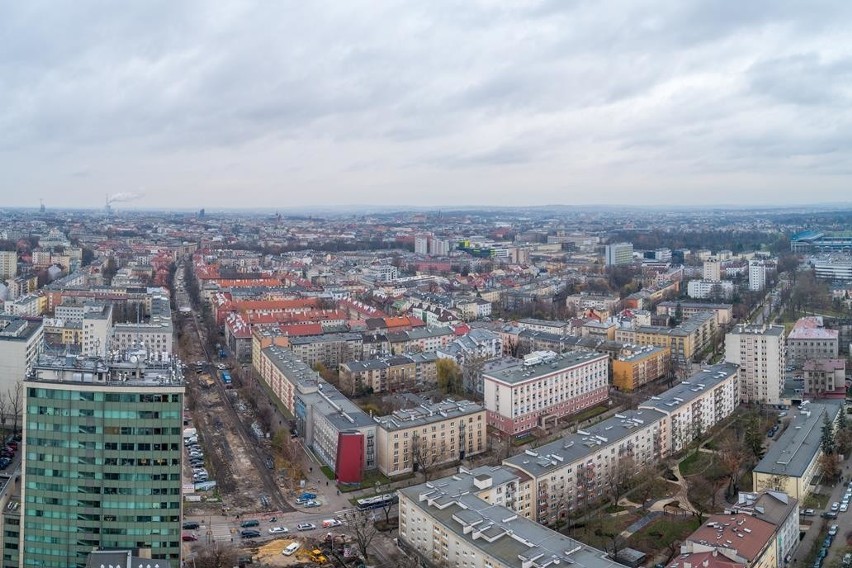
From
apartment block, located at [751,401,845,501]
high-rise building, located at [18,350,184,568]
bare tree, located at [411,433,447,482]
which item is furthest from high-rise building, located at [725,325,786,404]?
high-rise building, located at [18,350,184,568]

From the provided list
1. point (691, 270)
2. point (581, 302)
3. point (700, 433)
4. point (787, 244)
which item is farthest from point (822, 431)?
point (787, 244)

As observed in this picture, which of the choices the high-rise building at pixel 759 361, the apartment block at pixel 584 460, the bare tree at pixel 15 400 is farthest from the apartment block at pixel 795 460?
the bare tree at pixel 15 400

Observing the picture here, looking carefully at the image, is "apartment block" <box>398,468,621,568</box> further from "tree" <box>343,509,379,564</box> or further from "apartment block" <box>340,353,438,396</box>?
"apartment block" <box>340,353,438,396</box>

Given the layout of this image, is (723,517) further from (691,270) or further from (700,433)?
(691,270)

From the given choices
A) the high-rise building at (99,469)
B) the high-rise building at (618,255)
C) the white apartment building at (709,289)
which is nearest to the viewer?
the high-rise building at (99,469)

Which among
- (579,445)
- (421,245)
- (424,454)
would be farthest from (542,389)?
(421,245)

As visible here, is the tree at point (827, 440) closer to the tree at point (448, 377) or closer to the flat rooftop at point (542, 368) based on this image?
the flat rooftop at point (542, 368)

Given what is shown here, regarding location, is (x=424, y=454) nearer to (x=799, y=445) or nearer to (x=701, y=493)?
(x=701, y=493)
